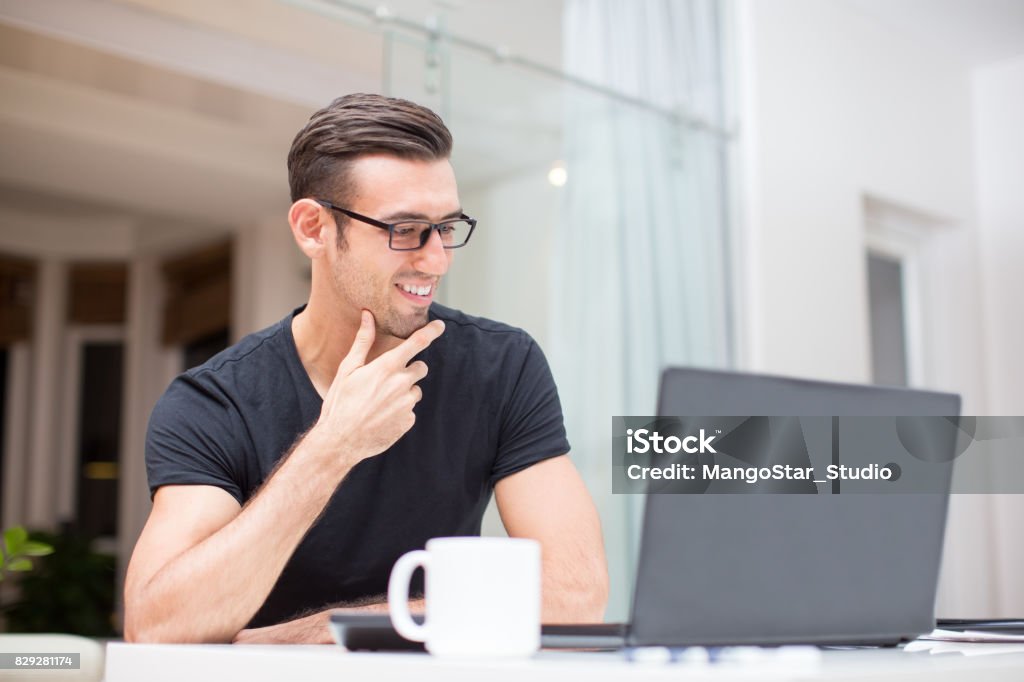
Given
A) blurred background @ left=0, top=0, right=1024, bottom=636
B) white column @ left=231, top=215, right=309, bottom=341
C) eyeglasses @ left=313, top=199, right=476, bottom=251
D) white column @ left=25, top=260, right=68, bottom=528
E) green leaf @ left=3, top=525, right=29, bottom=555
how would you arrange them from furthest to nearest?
white column @ left=25, top=260, right=68, bottom=528, white column @ left=231, top=215, right=309, bottom=341, blurred background @ left=0, top=0, right=1024, bottom=636, green leaf @ left=3, top=525, right=29, bottom=555, eyeglasses @ left=313, top=199, right=476, bottom=251

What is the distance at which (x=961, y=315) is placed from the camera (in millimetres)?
4211

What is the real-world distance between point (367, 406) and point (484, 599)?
546 millimetres

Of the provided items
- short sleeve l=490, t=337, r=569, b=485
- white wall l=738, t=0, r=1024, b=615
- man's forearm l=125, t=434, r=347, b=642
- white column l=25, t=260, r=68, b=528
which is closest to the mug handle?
man's forearm l=125, t=434, r=347, b=642

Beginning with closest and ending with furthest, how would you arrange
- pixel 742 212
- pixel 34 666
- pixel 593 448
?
pixel 34 666, pixel 593 448, pixel 742 212

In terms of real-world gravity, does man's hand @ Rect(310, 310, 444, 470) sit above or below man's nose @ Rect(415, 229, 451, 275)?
below

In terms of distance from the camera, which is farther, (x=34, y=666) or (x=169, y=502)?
(x=34, y=666)

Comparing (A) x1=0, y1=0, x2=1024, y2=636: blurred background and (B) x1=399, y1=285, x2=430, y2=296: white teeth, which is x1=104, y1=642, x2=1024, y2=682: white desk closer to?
(B) x1=399, y1=285, x2=430, y2=296: white teeth

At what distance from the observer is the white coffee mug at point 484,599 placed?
0.69 meters

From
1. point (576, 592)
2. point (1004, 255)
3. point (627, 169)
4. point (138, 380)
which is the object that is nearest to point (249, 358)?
point (576, 592)

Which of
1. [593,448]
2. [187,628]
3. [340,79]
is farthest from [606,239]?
[187,628]

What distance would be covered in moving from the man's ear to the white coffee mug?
88cm

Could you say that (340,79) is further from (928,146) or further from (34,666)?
(34,666)

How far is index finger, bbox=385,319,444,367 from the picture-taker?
129cm

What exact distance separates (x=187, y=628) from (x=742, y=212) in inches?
108
